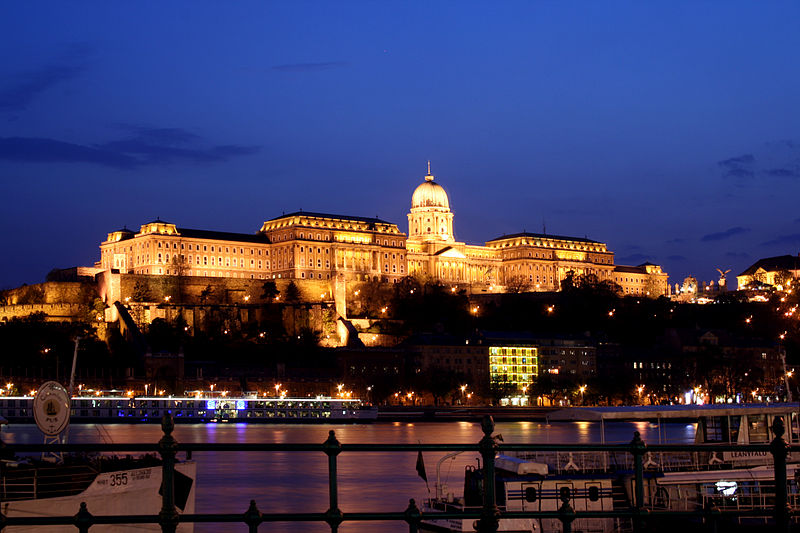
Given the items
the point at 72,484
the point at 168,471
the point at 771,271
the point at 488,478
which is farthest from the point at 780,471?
the point at 771,271

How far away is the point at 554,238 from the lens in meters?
164

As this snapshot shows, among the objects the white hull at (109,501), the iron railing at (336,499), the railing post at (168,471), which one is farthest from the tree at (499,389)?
the railing post at (168,471)

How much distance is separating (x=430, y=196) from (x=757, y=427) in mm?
132316

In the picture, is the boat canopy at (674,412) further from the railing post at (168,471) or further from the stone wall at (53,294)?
the stone wall at (53,294)

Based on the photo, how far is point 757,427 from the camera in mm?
28969

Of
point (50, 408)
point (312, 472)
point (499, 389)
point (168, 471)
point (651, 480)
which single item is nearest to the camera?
point (168, 471)

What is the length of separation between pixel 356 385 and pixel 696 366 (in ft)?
114

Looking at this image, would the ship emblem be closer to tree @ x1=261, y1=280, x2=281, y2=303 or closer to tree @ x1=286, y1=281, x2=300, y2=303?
tree @ x1=261, y1=280, x2=281, y2=303

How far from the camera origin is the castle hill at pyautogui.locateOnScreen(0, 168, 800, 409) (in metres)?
97.4

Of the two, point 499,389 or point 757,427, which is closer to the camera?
point 757,427

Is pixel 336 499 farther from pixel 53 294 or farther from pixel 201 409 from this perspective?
pixel 53 294

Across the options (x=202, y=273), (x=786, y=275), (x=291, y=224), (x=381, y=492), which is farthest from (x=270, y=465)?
(x=786, y=275)

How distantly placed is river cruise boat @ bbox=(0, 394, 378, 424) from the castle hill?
418cm

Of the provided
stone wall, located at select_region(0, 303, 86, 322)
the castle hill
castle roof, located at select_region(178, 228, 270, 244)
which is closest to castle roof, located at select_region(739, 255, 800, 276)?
the castle hill
